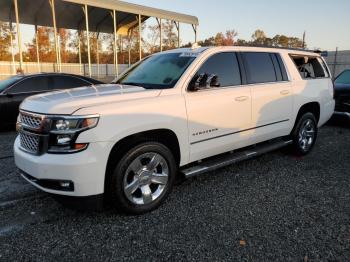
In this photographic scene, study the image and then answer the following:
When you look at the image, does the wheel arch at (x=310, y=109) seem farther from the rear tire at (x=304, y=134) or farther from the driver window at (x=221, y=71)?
the driver window at (x=221, y=71)

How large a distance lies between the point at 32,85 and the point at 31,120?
532 cm

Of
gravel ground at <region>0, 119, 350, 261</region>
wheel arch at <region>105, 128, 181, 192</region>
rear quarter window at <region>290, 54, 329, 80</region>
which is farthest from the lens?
rear quarter window at <region>290, 54, 329, 80</region>

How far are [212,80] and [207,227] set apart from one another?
1.71m

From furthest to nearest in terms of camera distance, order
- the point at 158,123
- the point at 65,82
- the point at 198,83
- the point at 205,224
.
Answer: the point at 65,82, the point at 198,83, the point at 158,123, the point at 205,224

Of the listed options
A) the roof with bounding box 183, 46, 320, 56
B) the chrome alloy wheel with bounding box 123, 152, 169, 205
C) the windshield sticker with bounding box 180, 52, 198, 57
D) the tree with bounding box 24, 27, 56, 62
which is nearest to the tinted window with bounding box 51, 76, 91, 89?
the roof with bounding box 183, 46, 320, 56

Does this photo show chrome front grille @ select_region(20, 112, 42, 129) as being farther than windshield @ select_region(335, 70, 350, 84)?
No

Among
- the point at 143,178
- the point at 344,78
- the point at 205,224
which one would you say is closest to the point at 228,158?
the point at 205,224

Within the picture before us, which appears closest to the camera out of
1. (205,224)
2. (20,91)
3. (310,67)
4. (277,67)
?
(205,224)

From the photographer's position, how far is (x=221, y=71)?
4340mm

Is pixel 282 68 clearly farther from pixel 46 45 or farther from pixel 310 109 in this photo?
pixel 46 45

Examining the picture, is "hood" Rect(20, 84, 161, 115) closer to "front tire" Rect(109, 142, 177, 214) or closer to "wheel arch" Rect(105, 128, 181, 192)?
"wheel arch" Rect(105, 128, 181, 192)

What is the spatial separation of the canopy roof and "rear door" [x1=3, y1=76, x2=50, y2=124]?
27.4 ft

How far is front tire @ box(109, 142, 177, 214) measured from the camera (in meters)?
3.31

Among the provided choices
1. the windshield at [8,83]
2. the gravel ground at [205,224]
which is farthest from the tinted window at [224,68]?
the windshield at [8,83]
